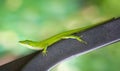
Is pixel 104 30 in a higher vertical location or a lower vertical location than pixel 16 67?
higher

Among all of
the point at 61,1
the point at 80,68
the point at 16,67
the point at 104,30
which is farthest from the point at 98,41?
the point at 16,67

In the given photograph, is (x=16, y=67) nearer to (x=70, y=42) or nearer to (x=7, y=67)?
Answer: (x=7, y=67)

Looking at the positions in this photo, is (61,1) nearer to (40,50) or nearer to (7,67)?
(40,50)

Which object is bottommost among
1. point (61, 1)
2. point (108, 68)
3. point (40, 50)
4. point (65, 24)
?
point (108, 68)

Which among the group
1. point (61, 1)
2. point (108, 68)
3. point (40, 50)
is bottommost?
point (108, 68)

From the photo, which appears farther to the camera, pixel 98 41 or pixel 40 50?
pixel 40 50

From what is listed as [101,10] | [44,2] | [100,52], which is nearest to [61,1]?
[44,2]
